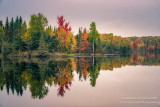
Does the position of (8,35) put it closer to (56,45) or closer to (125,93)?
Answer: (56,45)

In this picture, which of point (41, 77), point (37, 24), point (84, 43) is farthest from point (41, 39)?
point (41, 77)

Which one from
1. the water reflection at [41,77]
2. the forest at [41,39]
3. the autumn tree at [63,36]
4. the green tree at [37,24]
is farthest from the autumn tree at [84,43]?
the water reflection at [41,77]

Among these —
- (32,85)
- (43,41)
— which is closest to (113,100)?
(32,85)

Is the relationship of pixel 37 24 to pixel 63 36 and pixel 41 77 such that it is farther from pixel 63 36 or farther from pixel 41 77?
pixel 41 77

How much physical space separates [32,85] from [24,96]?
3.06 m

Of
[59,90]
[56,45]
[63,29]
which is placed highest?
[63,29]

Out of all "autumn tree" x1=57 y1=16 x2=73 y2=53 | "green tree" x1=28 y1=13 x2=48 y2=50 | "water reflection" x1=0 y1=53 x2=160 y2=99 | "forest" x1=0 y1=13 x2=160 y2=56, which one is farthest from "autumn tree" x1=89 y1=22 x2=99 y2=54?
"water reflection" x1=0 y1=53 x2=160 y2=99

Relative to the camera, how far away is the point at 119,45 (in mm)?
166375

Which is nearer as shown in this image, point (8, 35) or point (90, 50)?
point (8, 35)

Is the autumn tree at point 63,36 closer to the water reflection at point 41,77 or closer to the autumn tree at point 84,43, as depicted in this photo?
the autumn tree at point 84,43

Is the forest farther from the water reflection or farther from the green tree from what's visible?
the water reflection

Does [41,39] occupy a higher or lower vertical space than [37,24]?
lower

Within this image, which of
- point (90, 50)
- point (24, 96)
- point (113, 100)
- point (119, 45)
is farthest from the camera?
point (119, 45)

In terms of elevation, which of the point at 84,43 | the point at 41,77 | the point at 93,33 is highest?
the point at 93,33
